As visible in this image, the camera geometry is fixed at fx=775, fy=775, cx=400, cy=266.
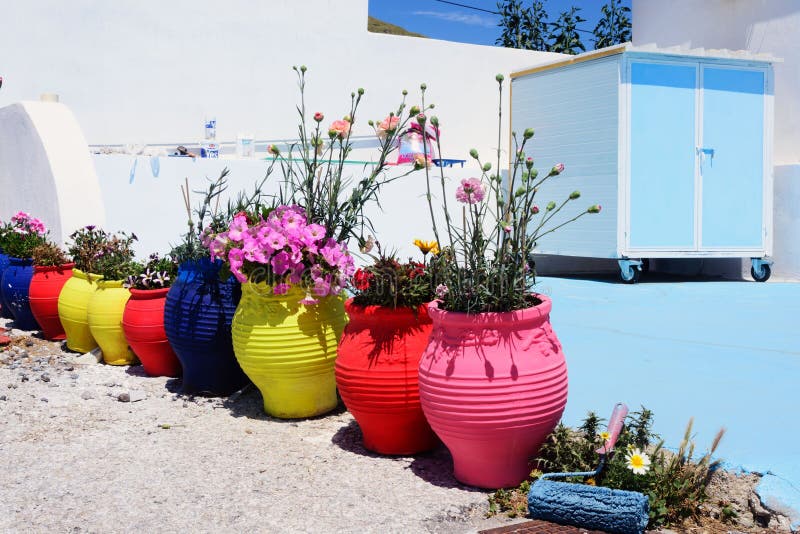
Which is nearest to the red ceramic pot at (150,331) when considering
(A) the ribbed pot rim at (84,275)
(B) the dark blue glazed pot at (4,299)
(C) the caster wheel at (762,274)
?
(A) the ribbed pot rim at (84,275)

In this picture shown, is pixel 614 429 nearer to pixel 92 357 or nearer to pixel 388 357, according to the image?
pixel 388 357

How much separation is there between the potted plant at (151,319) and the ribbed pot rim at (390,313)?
1729mm

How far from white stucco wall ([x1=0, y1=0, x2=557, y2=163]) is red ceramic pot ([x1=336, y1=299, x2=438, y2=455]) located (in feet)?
24.0

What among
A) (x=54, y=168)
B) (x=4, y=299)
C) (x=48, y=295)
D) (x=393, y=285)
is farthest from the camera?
(x=54, y=168)

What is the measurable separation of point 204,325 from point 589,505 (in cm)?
238

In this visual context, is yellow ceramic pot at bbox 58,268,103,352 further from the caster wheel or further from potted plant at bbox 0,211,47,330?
the caster wheel

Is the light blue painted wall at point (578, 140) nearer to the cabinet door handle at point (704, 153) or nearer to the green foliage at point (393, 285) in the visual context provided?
the cabinet door handle at point (704, 153)

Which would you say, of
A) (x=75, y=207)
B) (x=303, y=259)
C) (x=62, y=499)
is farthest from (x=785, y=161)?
(x=62, y=499)

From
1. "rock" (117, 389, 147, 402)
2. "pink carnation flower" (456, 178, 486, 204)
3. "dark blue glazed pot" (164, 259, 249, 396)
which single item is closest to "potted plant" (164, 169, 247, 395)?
"dark blue glazed pot" (164, 259, 249, 396)

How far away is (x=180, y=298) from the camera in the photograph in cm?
420

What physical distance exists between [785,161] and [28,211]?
8315mm

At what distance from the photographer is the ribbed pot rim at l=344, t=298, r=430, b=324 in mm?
3223

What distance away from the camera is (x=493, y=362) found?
2.70 metres

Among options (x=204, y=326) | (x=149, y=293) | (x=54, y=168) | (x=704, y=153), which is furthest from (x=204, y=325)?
(x=704, y=153)
